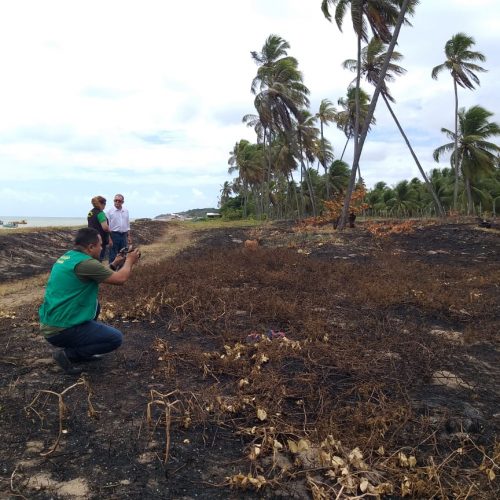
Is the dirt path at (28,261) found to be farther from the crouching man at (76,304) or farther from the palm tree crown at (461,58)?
the palm tree crown at (461,58)

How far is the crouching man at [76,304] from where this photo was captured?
410 centimetres

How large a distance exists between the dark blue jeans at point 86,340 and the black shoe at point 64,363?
0.13 metres

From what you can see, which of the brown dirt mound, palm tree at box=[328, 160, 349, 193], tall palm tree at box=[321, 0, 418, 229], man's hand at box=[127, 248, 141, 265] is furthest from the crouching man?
palm tree at box=[328, 160, 349, 193]

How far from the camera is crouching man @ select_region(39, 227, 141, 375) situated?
4098mm

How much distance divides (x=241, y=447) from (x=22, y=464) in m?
1.38

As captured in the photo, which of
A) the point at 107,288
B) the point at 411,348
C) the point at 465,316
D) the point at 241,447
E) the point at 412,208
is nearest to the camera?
the point at 241,447

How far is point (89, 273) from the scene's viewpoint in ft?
13.4

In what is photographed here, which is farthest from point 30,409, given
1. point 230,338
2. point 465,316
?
point 465,316

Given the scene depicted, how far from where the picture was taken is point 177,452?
2963mm

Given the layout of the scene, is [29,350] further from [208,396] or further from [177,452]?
[177,452]

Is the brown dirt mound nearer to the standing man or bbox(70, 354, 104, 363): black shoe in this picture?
the standing man

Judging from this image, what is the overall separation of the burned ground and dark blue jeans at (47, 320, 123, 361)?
185 millimetres

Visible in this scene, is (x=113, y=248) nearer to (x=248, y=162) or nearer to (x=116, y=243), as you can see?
(x=116, y=243)

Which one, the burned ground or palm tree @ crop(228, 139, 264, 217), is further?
palm tree @ crop(228, 139, 264, 217)
